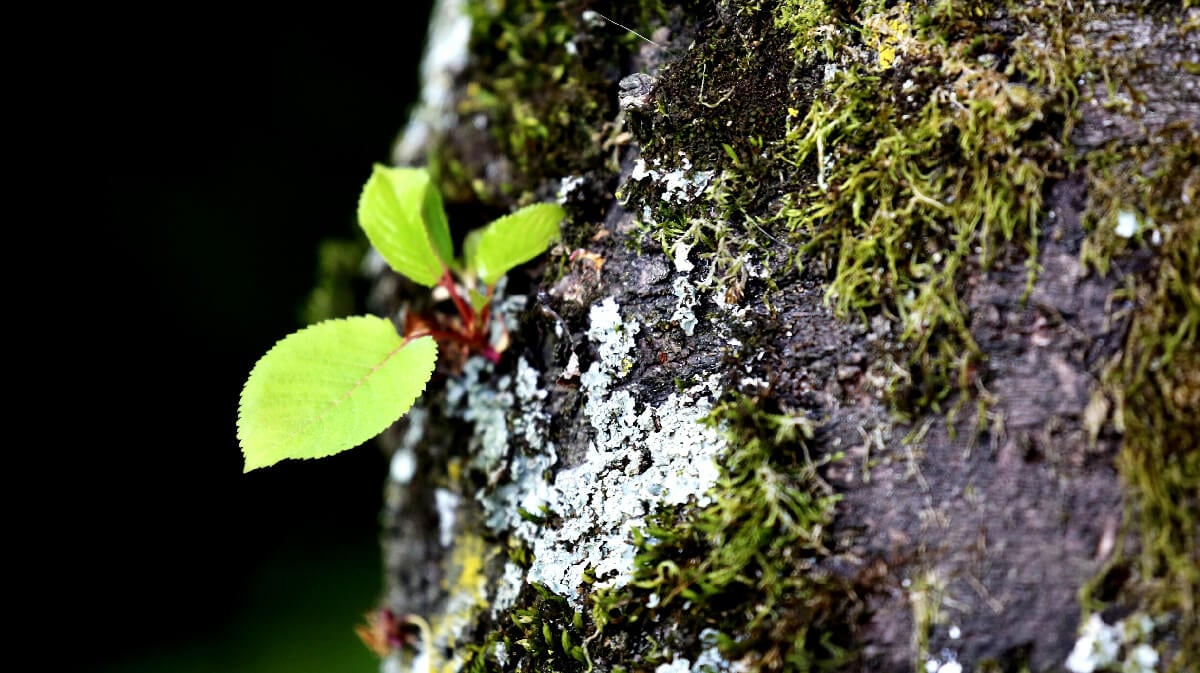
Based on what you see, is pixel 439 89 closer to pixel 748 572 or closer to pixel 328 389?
pixel 328 389

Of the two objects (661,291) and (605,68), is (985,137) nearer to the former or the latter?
(661,291)

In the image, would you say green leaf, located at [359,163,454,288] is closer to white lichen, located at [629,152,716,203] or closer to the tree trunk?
the tree trunk

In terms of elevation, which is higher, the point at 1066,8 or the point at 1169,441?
the point at 1066,8

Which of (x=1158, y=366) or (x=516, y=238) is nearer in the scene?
(x=1158, y=366)

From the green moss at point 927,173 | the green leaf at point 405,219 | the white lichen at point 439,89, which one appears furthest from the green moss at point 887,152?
the white lichen at point 439,89

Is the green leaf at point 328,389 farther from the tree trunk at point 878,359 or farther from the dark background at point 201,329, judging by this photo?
the dark background at point 201,329

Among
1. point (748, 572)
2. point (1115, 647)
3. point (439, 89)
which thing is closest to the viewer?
point (1115, 647)

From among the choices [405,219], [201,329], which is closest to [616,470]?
[405,219]

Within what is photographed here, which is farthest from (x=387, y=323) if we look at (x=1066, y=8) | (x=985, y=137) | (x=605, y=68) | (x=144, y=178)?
(x=144, y=178)
